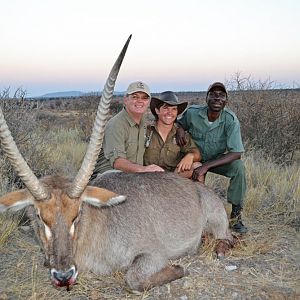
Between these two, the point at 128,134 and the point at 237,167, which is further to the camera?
the point at 237,167

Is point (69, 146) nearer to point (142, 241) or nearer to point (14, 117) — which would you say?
point (14, 117)

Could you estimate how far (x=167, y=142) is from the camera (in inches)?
296

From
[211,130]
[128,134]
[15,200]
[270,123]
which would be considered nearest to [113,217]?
[15,200]

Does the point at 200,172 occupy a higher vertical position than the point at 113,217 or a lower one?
higher

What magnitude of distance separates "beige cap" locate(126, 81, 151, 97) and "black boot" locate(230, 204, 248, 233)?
92.1 inches

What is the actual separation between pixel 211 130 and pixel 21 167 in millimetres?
3923

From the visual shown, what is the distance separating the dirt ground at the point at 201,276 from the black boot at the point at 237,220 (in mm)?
317

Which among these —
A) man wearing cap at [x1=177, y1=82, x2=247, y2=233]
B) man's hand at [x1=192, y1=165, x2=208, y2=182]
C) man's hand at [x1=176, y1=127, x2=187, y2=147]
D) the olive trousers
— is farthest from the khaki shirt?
the olive trousers

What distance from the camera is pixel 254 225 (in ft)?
24.7

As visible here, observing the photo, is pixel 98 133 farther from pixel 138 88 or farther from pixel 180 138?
pixel 180 138

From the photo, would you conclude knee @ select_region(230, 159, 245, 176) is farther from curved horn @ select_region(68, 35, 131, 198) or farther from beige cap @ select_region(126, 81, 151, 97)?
curved horn @ select_region(68, 35, 131, 198)

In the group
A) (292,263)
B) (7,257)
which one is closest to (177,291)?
(292,263)

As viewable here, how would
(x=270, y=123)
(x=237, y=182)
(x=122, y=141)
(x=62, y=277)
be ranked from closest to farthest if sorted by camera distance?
1. (x=62, y=277)
2. (x=122, y=141)
3. (x=237, y=182)
4. (x=270, y=123)

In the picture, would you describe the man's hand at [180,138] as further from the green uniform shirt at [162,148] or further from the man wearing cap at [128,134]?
the man wearing cap at [128,134]
